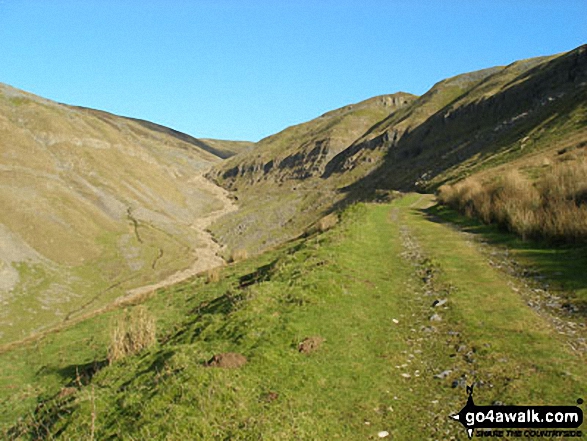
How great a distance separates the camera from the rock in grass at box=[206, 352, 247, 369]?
316 inches

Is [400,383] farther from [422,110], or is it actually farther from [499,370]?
[422,110]

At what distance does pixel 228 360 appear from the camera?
8188 millimetres

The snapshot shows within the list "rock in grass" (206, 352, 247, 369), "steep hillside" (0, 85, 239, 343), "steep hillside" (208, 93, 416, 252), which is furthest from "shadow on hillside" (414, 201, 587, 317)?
"steep hillside" (208, 93, 416, 252)

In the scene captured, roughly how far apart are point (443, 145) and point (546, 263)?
89.1m

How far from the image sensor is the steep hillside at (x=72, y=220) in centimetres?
5081

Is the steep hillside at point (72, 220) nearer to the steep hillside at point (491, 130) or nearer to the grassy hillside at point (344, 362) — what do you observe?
the grassy hillside at point (344, 362)

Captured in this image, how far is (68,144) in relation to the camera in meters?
103

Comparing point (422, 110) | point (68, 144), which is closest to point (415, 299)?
point (68, 144)

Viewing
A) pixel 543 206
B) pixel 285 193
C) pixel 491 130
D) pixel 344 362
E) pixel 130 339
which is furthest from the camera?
pixel 285 193

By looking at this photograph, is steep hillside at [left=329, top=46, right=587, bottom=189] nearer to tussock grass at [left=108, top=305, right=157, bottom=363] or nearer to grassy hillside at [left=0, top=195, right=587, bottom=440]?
grassy hillside at [left=0, top=195, right=587, bottom=440]

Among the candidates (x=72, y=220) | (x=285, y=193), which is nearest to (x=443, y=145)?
(x=285, y=193)

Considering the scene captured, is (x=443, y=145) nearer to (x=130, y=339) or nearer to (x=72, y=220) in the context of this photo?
(x=72, y=220)

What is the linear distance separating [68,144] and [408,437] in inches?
4657

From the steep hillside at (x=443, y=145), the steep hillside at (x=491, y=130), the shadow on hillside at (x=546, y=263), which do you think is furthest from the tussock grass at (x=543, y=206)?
the steep hillside at (x=491, y=130)
